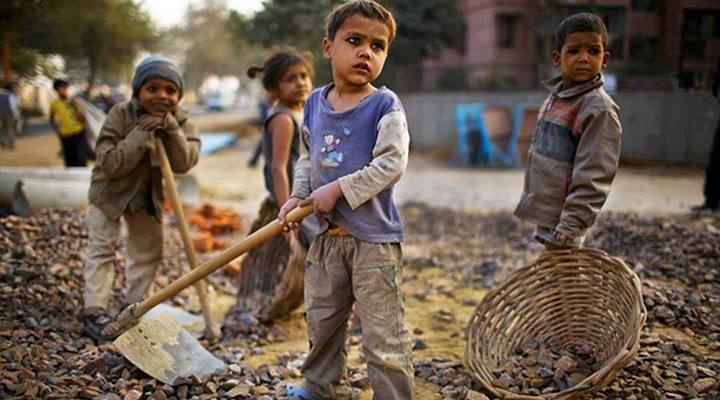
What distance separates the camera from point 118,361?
114 inches

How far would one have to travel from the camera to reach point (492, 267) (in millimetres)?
5094

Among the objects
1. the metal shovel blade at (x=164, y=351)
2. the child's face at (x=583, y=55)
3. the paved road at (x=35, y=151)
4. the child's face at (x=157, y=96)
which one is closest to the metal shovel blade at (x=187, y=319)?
the metal shovel blade at (x=164, y=351)

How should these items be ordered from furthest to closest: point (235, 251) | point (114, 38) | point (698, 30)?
point (114, 38) → point (698, 30) → point (235, 251)

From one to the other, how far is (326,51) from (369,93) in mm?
263

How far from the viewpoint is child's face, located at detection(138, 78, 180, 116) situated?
330 cm

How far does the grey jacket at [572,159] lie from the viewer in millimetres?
2771

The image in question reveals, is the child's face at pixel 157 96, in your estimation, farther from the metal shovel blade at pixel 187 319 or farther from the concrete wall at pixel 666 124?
the concrete wall at pixel 666 124

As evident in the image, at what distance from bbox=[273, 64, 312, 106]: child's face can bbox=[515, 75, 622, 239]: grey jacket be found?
4.62 ft

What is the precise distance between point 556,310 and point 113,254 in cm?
255

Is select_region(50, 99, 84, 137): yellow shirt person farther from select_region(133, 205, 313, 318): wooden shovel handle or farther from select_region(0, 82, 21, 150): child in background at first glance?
select_region(133, 205, 313, 318): wooden shovel handle

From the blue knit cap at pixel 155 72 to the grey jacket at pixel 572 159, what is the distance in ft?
6.60

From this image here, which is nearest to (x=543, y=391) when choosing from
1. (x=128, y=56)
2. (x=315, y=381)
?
A: (x=315, y=381)

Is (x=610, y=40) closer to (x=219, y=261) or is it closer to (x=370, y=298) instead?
(x=370, y=298)

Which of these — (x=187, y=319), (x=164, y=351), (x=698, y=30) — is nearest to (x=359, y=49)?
(x=164, y=351)
